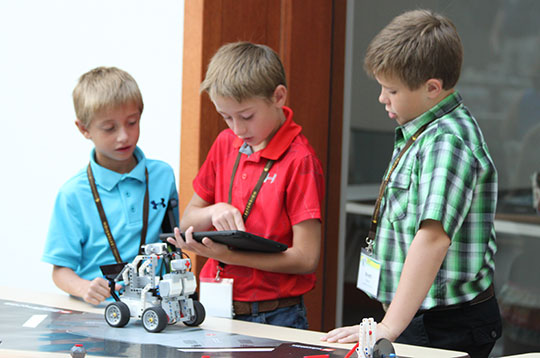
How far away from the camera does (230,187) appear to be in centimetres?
237

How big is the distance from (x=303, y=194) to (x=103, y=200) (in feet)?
2.50

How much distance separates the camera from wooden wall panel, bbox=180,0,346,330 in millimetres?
3047

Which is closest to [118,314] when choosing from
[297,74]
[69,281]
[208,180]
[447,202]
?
[69,281]

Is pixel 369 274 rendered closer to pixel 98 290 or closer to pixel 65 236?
pixel 98 290

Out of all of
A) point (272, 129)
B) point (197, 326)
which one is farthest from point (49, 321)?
point (272, 129)

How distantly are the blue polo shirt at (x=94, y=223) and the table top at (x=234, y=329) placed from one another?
15 centimetres

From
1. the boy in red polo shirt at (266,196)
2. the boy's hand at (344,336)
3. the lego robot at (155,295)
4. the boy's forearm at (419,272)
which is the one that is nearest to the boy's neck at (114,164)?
the boy in red polo shirt at (266,196)

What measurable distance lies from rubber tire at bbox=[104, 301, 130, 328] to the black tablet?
1.06 feet

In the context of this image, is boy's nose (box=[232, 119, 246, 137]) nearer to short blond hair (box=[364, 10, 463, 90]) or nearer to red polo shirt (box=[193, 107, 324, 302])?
red polo shirt (box=[193, 107, 324, 302])

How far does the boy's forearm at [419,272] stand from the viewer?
70.0 inches

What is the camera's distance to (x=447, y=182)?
1.78 m

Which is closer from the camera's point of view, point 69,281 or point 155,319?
point 155,319

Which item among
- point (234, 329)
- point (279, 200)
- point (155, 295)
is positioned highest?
point (279, 200)

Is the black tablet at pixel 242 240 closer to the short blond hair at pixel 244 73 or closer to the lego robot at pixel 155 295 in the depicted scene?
the lego robot at pixel 155 295
